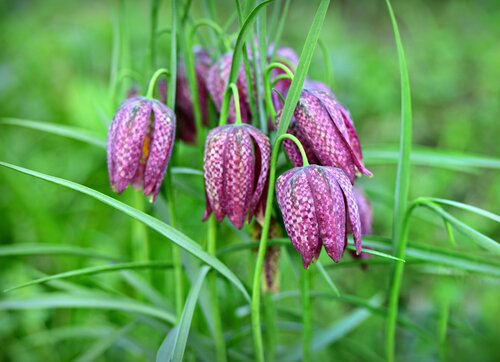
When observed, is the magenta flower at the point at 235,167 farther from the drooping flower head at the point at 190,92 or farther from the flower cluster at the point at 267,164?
the drooping flower head at the point at 190,92

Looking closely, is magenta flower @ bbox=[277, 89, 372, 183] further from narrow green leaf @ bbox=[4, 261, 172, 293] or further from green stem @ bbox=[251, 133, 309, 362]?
narrow green leaf @ bbox=[4, 261, 172, 293]

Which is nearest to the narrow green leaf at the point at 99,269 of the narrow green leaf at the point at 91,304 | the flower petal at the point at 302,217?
the narrow green leaf at the point at 91,304

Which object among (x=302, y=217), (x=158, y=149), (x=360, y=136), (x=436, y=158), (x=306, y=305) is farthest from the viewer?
(x=360, y=136)

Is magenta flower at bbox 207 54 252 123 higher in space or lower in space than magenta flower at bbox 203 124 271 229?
higher

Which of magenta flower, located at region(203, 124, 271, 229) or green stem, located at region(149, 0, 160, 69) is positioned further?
green stem, located at region(149, 0, 160, 69)

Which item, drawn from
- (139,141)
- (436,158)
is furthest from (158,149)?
(436,158)

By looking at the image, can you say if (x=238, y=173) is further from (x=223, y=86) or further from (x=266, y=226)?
(x=223, y=86)

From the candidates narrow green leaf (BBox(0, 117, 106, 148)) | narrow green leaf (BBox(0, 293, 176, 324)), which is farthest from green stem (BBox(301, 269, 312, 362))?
narrow green leaf (BBox(0, 117, 106, 148))
